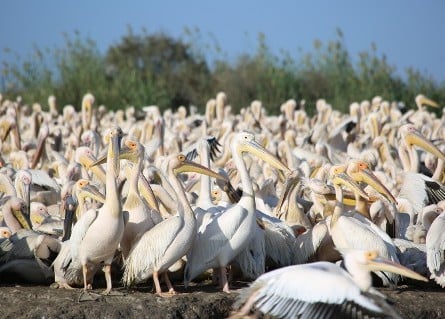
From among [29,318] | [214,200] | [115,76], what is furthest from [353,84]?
[29,318]

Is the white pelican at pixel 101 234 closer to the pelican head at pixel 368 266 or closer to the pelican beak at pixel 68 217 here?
the pelican beak at pixel 68 217

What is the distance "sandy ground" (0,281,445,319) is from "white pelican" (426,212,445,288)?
0.17 metres

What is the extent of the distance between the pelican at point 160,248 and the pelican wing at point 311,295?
4.02ft

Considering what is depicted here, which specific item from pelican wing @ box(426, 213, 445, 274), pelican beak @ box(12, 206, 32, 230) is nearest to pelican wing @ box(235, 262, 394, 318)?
pelican wing @ box(426, 213, 445, 274)

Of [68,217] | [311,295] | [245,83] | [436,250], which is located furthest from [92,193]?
[245,83]

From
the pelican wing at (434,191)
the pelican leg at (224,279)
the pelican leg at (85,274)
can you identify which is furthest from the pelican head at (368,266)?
the pelican wing at (434,191)

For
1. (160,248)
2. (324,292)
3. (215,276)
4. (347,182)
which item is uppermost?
(347,182)

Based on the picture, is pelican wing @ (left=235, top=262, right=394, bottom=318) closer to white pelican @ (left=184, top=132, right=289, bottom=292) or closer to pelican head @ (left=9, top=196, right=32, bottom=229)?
white pelican @ (left=184, top=132, right=289, bottom=292)

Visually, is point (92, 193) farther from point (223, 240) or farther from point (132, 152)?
point (223, 240)

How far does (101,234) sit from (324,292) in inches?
71.4

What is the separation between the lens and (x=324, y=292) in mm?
4684

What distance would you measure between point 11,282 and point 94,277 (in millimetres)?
559

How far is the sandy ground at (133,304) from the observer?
5.67 metres

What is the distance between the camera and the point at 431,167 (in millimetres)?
11352
